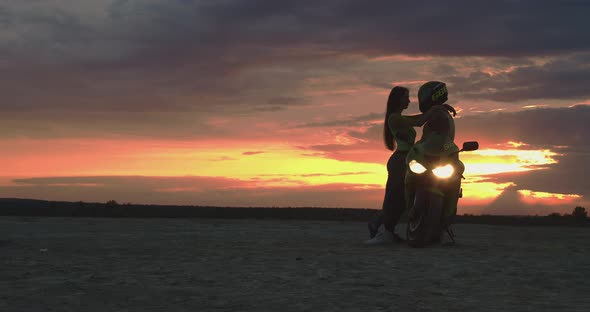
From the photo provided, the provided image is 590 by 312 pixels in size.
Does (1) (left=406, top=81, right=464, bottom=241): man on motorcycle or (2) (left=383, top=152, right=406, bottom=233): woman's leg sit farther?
(2) (left=383, top=152, right=406, bottom=233): woman's leg

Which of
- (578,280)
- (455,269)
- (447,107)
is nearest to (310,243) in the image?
(447,107)

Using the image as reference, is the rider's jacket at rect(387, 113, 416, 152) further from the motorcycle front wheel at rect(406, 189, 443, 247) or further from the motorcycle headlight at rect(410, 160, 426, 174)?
the motorcycle front wheel at rect(406, 189, 443, 247)

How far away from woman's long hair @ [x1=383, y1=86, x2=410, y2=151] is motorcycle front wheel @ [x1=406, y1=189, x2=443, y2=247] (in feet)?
3.52

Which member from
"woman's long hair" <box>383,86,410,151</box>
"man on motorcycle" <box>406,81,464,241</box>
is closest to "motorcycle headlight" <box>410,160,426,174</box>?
"man on motorcycle" <box>406,81,464,241</box>

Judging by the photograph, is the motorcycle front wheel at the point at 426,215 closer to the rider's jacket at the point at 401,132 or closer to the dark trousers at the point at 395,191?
the dark trousers at the point at 395,191

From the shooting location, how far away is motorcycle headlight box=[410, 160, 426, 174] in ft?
31.5

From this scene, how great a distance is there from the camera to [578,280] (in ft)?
22.4

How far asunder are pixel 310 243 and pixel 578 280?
4602 millimetres

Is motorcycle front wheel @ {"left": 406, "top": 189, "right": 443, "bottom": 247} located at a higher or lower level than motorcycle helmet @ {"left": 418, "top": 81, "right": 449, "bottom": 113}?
lower

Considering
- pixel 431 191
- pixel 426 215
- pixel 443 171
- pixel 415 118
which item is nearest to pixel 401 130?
pixel 415 118

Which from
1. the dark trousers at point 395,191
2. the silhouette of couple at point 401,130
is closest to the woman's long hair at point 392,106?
the silhouette of couple at point 401,130

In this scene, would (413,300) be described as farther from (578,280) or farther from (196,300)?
(578,280)

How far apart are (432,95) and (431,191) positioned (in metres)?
1.41

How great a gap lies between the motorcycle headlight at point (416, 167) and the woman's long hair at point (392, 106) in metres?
0.82
